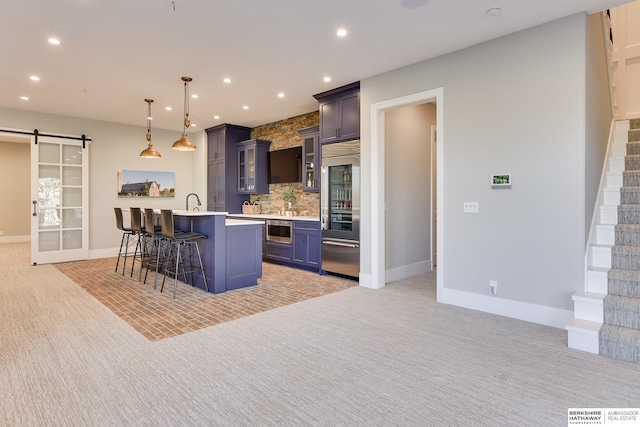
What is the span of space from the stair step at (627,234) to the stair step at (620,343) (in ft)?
3.13

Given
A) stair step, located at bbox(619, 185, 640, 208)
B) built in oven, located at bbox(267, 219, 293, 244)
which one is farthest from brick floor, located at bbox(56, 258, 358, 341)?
stair step, located at bbox(619, 185, 640, 208)

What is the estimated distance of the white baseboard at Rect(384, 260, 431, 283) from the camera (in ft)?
17.6

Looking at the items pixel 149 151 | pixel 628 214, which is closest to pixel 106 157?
pixel 149 151

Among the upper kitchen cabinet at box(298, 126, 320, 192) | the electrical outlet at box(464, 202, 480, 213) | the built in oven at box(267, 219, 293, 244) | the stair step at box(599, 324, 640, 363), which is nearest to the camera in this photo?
the stair step at box(599, 324, 640, 363)

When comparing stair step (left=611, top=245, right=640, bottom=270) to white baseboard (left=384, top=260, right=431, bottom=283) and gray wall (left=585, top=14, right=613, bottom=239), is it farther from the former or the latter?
white baseboard (left=384, top=260, right=431, bottom=283)

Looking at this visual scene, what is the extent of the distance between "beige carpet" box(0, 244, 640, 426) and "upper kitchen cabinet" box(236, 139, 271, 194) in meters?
4.33

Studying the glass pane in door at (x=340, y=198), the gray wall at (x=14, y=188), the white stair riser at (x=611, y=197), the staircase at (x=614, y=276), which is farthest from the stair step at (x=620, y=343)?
the gray wall at (x=14, y=188)

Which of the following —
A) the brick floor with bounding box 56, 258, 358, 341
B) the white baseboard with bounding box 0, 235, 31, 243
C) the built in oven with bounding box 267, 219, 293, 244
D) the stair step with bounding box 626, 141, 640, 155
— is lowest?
the brick floor with bounding box 56, 258, 358, 341

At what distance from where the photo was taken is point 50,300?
4.29 metres

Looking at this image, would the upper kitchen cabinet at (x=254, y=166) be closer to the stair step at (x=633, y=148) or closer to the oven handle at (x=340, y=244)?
the oven handle at (x=340, y=244)

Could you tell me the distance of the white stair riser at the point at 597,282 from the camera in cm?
316

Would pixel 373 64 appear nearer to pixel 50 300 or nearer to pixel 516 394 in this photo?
pixel 516 394

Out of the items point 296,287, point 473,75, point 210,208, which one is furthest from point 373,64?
point 210,208

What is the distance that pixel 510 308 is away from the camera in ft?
12.2
